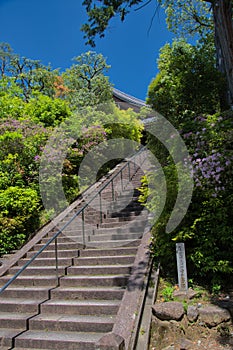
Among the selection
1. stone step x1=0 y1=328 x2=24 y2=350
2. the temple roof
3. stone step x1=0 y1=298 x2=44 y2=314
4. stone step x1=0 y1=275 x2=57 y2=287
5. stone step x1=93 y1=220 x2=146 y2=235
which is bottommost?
stone step x1=0 y1=328 x2=24 y2=350

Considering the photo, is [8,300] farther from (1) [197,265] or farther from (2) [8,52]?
(2) [8,52]

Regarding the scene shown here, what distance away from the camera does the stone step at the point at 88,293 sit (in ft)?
15.3

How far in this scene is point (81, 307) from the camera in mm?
4484

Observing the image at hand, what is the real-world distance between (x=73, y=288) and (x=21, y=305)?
2.79ft

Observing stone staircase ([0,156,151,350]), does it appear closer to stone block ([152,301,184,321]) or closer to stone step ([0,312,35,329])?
stone step ([0,312,35,329])

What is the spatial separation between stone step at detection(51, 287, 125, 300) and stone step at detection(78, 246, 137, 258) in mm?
996

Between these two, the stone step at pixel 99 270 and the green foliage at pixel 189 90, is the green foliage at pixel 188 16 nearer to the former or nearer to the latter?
the green foliage at pixel 189 90

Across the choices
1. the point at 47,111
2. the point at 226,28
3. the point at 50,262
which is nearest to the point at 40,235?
the point at 50,262

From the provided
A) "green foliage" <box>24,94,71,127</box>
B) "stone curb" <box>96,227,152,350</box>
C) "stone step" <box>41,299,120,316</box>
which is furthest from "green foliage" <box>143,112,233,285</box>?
"green foliage" <box>24,94,71,127</box>

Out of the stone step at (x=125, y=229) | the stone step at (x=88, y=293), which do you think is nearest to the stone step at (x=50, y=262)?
the stone step at (x=88, y=293)

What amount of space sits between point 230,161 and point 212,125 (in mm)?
1223

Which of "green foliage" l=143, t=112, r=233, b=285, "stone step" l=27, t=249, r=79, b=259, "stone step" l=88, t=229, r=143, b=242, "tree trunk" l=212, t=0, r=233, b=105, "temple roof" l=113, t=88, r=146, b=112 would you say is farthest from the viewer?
"temple roof" l=113, t=88, r=146, b=112

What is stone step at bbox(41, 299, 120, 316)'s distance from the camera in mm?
4353

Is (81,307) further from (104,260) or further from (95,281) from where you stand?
(104,260)
